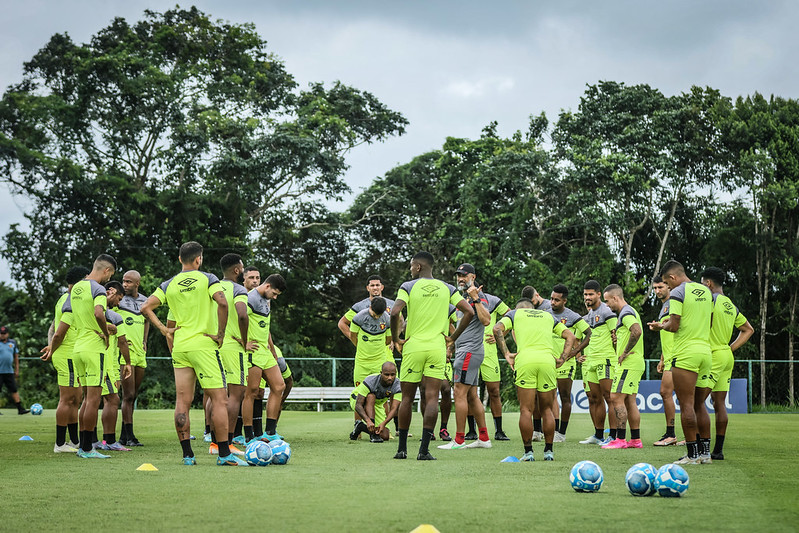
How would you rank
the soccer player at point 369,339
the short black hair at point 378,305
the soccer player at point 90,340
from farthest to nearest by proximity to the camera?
the soccer player at point 369,339
the short black hair at point 378,305
the soccer player at point 90,340

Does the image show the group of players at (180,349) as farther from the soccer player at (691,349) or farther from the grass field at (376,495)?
the soccer player at (691,349)

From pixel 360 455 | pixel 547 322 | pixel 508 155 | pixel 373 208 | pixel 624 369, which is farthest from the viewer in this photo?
pixel 373 208

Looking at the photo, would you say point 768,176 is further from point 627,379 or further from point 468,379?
point 468,379

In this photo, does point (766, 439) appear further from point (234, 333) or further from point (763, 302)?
point (763, 302)

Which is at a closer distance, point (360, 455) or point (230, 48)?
point (360, 455)

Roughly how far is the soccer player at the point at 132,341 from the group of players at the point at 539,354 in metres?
3.05

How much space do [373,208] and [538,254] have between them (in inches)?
334

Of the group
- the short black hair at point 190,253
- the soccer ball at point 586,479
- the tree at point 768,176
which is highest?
the tree at point 768,176

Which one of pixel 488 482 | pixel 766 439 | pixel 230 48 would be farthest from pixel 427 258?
pixel 230 48

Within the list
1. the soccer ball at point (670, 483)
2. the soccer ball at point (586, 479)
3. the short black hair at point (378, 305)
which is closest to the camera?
the soccer ball at point (670, 483)

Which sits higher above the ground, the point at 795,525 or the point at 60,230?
the point at 60,230

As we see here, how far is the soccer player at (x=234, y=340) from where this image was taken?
983 cm

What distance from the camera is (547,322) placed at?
9852 mm

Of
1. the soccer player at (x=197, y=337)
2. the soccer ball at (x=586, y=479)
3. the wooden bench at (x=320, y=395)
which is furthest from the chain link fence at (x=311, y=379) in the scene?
the soccer ball at (x=586, y=479)
